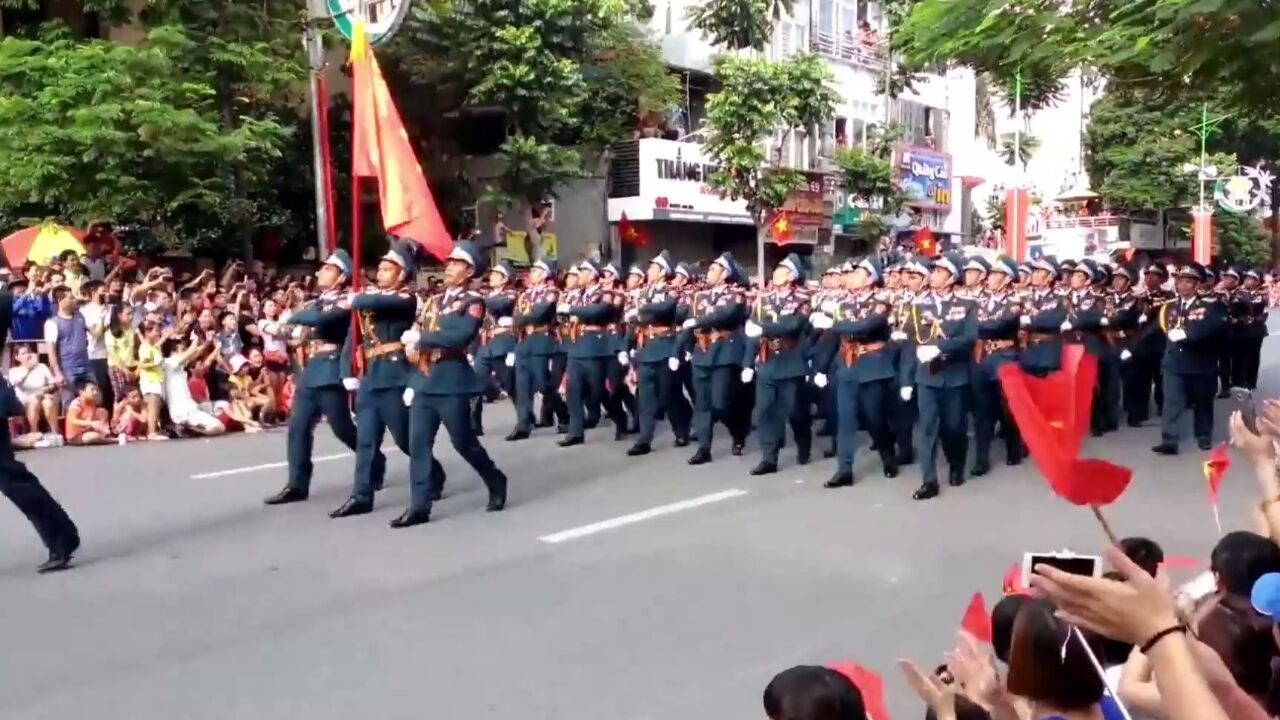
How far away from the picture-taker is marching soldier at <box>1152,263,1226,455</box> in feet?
36.9

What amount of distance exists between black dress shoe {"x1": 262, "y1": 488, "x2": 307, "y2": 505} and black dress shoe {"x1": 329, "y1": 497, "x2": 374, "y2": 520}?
58 cm

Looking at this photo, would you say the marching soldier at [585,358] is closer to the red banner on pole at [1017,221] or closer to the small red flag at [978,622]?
the small red flag at [978,622]

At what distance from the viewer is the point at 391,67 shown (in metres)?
22.2

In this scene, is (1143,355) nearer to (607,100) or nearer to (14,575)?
(14,575)

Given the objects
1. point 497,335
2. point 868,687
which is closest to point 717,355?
point 497,335

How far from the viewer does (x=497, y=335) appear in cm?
1330

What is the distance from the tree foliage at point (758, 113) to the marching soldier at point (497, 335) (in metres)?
11.8

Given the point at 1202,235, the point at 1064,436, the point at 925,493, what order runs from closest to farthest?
1. the point at 1064,436
2. the point at 925,493
3. the point at 1202,235

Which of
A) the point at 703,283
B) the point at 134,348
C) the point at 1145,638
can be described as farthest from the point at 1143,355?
the point at 1145,638

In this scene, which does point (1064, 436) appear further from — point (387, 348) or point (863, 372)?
point (863, 372)

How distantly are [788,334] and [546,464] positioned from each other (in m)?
2.26

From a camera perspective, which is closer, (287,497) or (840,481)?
(287,497)

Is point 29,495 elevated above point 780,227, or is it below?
below

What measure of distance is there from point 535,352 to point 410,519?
4259mm
